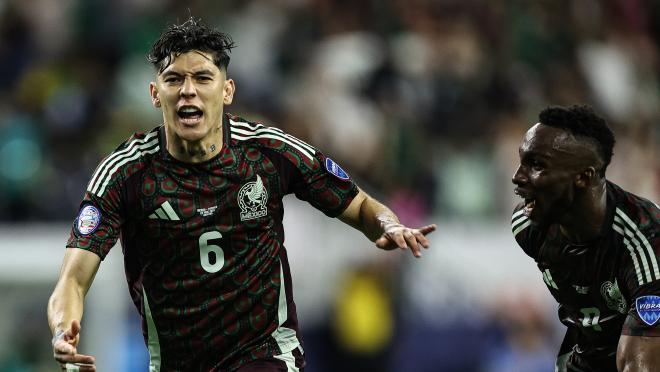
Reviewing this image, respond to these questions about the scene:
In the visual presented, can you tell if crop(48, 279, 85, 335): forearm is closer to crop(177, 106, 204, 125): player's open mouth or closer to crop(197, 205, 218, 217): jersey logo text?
crop(197, 205, 218, 217): jersey logo text

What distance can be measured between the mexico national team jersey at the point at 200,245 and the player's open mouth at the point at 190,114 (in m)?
→ 0.20

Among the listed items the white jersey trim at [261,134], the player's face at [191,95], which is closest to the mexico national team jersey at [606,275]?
the white jersey trim at [261,134]

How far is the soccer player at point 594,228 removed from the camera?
531 centimetres

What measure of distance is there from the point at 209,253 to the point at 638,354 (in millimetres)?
1985

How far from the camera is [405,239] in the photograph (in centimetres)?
548

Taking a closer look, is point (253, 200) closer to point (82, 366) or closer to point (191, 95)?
point (191, 95)

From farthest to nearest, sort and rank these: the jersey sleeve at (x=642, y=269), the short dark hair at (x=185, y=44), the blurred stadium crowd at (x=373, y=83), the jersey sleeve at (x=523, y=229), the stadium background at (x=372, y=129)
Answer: the blurred stadium crowd at (x=373, y=83), the stadium background at (x=372, y=129), the jersey sleeve at (x=523, y=229), the short dark hair at (x=185, y=44), the jersey sleeve at (x=642, y=269)

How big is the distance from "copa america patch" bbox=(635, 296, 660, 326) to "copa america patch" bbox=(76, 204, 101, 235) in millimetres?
2426

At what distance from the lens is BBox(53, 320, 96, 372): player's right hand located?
4.79 meters

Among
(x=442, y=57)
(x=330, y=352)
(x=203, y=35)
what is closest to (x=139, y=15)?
(x=442, y=57)

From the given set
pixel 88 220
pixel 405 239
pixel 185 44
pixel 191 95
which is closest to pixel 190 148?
pixel 191 95

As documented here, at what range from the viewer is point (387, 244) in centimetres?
550

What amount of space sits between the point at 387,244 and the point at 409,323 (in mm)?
4744

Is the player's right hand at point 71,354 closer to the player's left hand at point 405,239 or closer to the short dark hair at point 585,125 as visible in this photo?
the player's left hand at point 405,239
